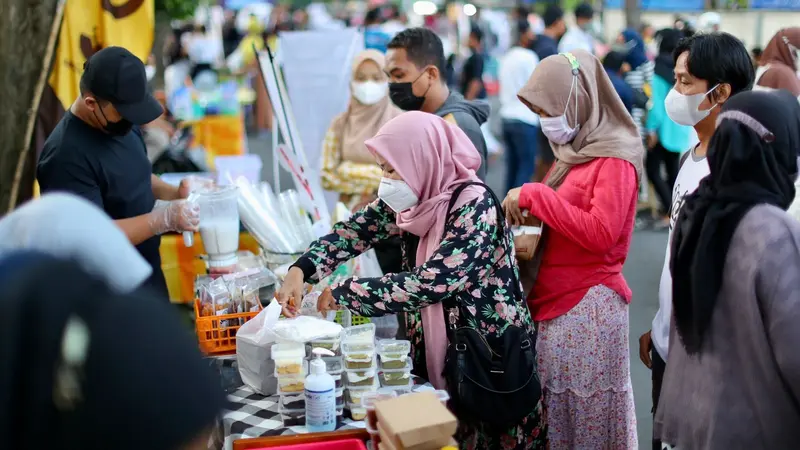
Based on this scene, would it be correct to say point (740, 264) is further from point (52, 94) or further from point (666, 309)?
point (52, 94)

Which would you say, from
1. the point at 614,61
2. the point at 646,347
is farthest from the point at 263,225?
the point at 614,61

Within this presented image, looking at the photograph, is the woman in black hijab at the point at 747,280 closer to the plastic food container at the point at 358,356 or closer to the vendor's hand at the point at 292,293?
the plastic food container at the point at 358,356

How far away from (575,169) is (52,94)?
2.89 m

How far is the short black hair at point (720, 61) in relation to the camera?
2.37 m

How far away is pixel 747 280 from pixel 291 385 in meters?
1.22

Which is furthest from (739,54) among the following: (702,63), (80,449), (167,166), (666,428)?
(167,166)

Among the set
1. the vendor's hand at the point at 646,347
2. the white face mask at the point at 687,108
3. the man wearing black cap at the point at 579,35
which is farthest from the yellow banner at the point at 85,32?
the man wearing black cap at the point at 579,35

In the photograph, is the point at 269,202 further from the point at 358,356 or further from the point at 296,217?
the point at 358,356

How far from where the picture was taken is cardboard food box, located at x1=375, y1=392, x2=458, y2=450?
161 cm

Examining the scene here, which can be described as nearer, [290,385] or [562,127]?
[290,385]

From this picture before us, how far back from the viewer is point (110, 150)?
2.83 meters

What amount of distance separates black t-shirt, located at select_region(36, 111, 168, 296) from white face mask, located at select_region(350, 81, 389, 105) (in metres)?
1.98

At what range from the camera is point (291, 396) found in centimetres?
209

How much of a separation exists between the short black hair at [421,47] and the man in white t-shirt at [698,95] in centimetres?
123
